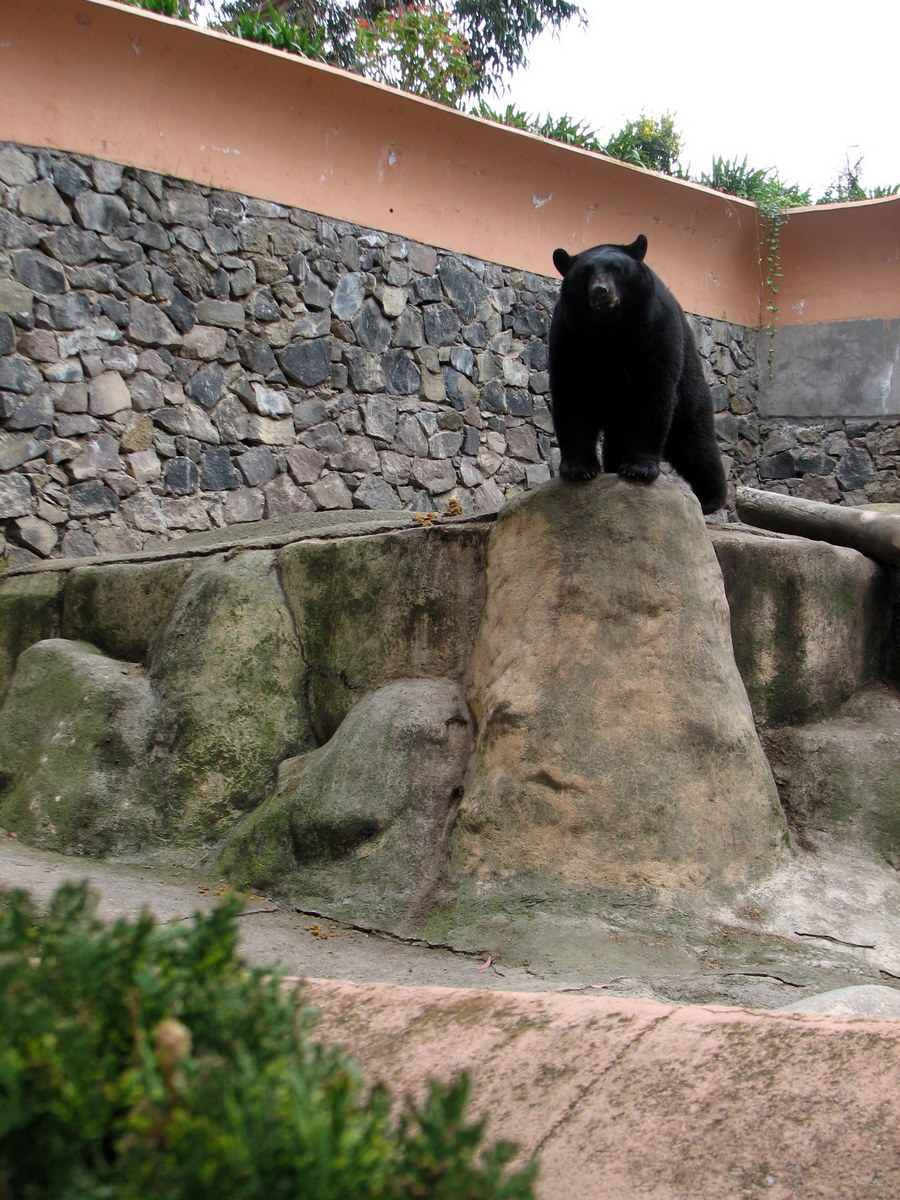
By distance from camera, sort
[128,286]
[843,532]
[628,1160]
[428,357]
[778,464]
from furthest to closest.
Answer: [778,464]
[428,357]
[128,286]
[843,532]
[628,1160]

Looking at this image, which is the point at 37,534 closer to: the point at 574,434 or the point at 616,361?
the point at 574,434

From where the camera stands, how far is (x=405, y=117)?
1072 centimetres

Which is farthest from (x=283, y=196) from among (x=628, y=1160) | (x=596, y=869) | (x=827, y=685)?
(x=628, y=1160)

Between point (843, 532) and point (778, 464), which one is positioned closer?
point (843, 532)

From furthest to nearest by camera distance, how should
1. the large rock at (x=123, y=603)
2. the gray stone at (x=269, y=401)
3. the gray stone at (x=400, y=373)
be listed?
the gray stone at (x=400, y=373)
the gray stone at (x=269, y=401)
the large rock at (x=123, y=603)

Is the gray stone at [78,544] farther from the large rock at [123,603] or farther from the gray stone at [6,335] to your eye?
the large rock at [123,603]

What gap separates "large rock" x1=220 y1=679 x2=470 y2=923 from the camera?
469 centimetres

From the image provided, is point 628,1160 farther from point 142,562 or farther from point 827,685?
point 142,562

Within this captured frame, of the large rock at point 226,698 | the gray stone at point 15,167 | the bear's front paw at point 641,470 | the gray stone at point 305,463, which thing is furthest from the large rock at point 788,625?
the gray stone at point 15,167

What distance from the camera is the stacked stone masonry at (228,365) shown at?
8.74 m

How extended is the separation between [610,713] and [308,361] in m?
6.42

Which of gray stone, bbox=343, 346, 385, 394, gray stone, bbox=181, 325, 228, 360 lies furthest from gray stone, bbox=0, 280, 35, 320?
gray stone, bbox=343, 346, 385, 394

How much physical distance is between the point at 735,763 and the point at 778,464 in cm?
968

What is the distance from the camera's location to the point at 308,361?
10.2 m
